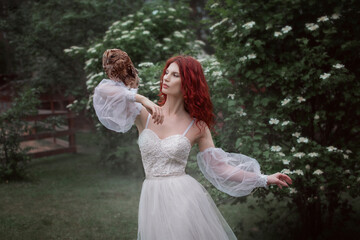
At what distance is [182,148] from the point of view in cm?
216

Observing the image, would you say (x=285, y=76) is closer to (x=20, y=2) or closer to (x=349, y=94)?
(x=349, y=94)

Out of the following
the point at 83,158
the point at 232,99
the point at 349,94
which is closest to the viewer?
the point at 349,94

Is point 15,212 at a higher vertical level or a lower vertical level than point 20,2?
lower

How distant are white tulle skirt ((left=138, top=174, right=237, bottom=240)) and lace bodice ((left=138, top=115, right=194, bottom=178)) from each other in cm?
6

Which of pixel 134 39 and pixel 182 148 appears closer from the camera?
pixel 182 148

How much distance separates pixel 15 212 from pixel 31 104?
2.46 metres

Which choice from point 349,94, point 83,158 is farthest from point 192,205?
point 83,158

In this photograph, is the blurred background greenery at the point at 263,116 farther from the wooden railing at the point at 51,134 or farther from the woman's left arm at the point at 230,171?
the wooden railing at the point at 51,134

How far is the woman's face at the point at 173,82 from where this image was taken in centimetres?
221

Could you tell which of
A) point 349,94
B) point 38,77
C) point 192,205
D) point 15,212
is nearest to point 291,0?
point 349,94

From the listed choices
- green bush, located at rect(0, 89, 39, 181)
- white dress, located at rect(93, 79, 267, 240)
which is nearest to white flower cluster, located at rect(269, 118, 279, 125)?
white dress, located at rect(93, 79, 267, 240)

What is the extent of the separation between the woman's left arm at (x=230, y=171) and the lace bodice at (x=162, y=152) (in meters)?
0.21

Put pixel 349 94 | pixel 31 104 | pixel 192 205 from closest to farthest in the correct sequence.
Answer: pixel 192 205 → pixel 349 94 → pixel 31 104

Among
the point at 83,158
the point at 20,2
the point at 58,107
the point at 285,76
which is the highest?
the point at 20,2
